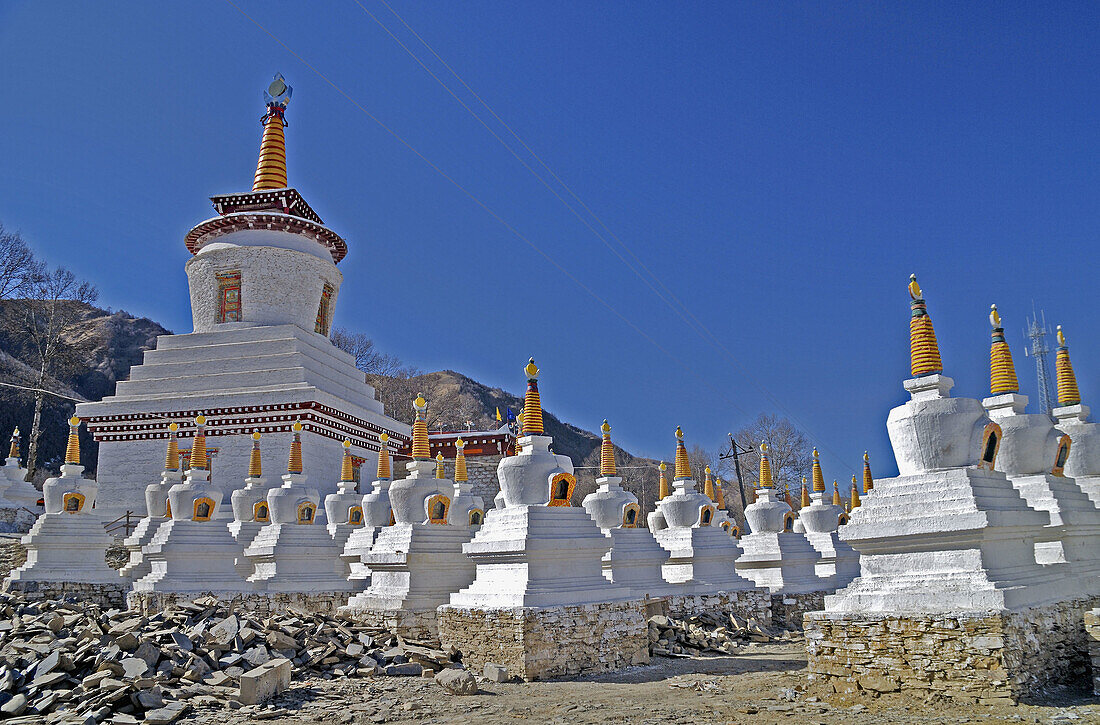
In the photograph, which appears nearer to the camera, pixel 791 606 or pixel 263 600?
pixel 263 600

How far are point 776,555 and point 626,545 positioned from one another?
388 centimetres

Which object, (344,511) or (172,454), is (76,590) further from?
(344,511)

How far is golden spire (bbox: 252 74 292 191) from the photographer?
91.5 ft

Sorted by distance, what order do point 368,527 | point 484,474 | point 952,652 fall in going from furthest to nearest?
point 484,474
point 368,527
point 952,652

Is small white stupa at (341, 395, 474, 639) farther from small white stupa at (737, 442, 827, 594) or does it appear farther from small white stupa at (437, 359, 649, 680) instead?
small white stupa at (737, 442, 827, 594)

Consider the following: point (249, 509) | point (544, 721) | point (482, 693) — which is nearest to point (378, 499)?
point (249, 509)

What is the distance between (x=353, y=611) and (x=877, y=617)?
826cm

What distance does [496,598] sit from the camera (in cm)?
1010

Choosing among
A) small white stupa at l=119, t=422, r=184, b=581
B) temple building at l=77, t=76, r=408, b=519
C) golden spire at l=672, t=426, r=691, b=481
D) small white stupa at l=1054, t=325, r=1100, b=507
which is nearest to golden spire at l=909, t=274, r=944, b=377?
small white stupa at l=1054, t=325, r=1100, b=507

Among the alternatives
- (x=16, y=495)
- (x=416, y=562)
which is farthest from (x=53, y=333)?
(x=416, y=562)

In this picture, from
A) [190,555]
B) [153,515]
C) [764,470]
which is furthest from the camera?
[153,515]

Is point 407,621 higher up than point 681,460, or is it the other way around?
point 681,460

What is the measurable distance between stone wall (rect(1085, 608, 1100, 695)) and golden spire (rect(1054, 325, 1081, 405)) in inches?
213

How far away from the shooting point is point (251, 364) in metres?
23.9
